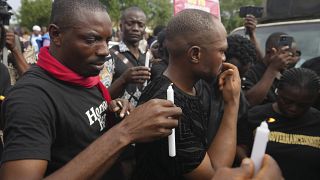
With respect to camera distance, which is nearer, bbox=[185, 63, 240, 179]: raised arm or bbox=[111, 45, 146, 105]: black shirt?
bbox=[185, 63, 240, 179]: raised arm

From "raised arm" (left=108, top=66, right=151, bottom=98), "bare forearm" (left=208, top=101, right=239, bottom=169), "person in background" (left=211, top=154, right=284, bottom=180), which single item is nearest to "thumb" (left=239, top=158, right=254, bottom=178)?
"person in background" (left=211, top=154, right=284, bottom=180)

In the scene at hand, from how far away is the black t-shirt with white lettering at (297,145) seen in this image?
2.53 m

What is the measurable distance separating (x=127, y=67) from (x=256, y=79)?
4.12ft

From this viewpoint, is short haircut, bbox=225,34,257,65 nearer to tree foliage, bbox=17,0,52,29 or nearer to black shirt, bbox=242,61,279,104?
black shirt, bbox=242,61,279,104

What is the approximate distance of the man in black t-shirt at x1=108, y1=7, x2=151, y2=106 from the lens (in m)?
3.56

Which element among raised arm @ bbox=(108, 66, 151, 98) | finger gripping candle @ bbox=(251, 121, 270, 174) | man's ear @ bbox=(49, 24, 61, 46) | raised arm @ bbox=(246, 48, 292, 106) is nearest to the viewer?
finger gripping candle @ bbox=(251, 121, 270, 174)

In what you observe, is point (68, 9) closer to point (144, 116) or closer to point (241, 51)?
point (144, 116)

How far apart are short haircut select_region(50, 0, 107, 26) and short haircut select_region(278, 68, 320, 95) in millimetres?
1423

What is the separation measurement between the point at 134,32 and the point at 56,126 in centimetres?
281

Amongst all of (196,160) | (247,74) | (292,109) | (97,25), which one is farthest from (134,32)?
(196,160)

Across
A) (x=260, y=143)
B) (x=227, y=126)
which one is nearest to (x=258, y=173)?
(x=260, y=143)

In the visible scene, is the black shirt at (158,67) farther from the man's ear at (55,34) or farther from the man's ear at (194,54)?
the man's ear at (55,34)

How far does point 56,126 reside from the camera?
1692 mm

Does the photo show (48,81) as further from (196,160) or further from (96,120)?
(196,160)
